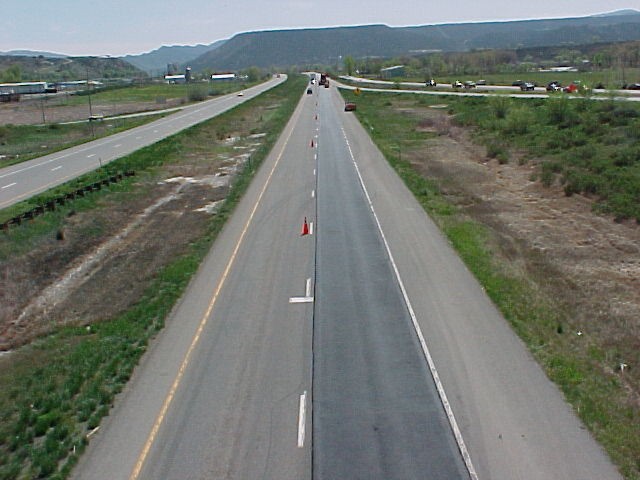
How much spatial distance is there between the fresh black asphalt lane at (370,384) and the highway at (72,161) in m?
23.1

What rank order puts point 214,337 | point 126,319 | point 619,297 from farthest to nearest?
point 619,297 → point 126,319 → point 214,337

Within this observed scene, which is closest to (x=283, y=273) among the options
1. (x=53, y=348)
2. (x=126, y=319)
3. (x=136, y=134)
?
(x=126, y=319)

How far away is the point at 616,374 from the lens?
15.6m

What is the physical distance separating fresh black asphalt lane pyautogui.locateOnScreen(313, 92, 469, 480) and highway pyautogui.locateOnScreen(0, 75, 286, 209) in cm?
2305

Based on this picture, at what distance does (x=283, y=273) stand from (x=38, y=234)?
13.6 metres

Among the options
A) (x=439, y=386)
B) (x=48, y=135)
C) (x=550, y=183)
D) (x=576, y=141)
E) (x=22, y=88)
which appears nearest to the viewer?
(x=439, y=386)

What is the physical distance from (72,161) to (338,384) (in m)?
45.0

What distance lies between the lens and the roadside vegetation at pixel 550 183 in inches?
564

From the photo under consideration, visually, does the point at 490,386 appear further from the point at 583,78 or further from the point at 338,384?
the point at 583,78

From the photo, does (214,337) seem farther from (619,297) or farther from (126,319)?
(619,297)

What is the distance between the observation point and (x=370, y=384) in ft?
49.1

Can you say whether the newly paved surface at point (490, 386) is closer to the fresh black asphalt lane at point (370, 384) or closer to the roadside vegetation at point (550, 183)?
the roadside vegetation at point (550, 183)

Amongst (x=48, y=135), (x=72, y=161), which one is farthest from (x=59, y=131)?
(x=72, y=161)

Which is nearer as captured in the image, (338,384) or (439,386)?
(439,386)
